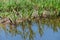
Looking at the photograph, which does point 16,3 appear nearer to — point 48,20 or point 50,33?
A: point 48,20

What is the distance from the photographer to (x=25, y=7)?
10.2 meters

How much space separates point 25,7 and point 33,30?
1.82 meters

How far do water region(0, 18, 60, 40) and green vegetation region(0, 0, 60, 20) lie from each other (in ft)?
1.29

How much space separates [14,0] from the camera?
1039 cm

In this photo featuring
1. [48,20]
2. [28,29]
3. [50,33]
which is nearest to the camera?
[50,33]

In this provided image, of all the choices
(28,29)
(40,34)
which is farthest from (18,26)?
(40,34)

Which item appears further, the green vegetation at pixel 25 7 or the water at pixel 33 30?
the green vegetation at pixel 25 7

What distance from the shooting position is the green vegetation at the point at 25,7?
391 inches

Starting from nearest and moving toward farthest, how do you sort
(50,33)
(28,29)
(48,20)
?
(50,33)
(28,29)
(48,20)

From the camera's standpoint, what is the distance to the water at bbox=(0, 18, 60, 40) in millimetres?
7895

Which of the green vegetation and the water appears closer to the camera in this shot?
the water

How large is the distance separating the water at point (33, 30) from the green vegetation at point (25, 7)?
0.39 metres

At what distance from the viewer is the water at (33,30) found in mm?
7895

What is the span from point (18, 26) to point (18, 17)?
0.68 meters
